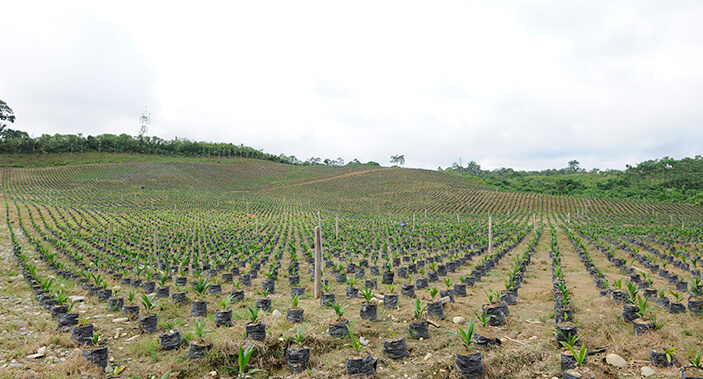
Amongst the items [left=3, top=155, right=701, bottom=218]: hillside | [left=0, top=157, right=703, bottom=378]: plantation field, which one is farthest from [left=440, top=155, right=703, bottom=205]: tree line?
[left=0, top=157, right=703, bottom=378]: plantation field

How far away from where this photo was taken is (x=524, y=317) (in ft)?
24.1

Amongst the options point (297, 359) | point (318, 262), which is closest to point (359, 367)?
point (297, 359)

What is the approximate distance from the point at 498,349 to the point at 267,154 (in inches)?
4930

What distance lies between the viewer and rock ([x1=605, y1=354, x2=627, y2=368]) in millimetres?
4836

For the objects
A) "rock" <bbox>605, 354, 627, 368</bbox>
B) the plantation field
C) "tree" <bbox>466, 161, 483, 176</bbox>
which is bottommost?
the plantation field

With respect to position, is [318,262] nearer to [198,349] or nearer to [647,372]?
[198,349]

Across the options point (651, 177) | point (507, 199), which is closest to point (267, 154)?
point (507, 199)

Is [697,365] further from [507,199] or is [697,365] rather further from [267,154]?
[267,154]

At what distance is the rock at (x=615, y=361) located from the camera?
15.9ft

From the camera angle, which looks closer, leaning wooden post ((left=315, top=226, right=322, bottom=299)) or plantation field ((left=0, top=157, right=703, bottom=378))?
plantation field ((left=0, top=157, right=703, bottom=378))

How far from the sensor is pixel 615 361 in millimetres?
4875

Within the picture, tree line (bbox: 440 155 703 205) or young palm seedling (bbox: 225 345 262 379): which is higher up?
tree line (bbox: 440 155 703 205)

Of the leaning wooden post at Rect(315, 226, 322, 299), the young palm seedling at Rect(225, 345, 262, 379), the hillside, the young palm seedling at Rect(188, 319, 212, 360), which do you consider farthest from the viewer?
the hillside

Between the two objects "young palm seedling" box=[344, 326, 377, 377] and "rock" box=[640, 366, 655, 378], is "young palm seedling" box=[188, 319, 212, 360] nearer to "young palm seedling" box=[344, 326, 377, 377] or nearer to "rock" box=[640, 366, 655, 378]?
"young palm seedling" box=[344, 326, 377, 377]
